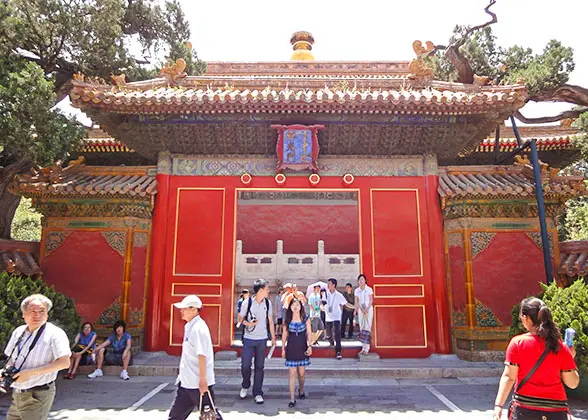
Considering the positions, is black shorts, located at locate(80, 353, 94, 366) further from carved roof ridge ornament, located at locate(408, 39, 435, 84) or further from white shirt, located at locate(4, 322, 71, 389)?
carved roof ridge ornament, located at locate(408, 39, 435, 84)

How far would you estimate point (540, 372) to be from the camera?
9.54 ft

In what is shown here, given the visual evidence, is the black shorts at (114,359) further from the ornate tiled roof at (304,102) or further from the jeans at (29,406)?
the ornate tiled roof at (304,102)

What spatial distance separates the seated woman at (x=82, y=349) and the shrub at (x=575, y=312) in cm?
731

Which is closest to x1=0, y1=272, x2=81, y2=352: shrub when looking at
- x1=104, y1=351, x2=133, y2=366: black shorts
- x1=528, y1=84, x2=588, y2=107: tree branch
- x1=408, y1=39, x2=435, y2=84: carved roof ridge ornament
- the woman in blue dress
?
x1=104, y1=351, x2=133, y2=366: black shorts

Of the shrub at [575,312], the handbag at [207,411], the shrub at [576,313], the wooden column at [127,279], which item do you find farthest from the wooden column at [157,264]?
the shrub at [576,313]

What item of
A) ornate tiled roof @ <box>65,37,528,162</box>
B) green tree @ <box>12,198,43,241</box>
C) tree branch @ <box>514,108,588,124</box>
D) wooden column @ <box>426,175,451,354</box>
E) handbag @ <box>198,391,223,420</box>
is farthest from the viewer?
green tree @ <box>12,198,43,241</box>

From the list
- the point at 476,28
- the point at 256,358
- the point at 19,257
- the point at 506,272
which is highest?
the point at 476,28

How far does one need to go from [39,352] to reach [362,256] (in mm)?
6293

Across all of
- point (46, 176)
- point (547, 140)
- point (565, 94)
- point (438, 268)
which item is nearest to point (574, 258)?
point (438, 268)

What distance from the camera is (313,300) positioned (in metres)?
9.32

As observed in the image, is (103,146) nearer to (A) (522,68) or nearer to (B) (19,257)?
(B) (19,257)

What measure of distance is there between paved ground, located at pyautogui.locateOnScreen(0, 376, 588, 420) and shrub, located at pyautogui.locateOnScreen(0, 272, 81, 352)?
0.96 metres

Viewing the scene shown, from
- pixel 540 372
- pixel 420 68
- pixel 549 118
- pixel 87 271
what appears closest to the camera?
pixel 540 372

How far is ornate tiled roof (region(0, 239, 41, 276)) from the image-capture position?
25.2 feet
